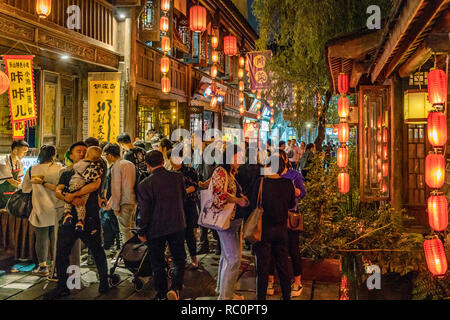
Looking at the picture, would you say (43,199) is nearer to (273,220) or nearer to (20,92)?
(20,92)

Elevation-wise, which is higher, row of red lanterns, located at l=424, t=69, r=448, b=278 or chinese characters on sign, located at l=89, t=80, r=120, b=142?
chinese characters on sign, located at l=89, t=80, r=120, b=142

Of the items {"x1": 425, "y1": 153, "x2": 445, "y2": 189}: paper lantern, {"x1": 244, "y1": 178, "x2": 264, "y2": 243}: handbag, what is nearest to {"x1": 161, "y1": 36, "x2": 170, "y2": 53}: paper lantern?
{"x1": 244, "y1": 178, "x2": 264, "y2": 243}: handbag

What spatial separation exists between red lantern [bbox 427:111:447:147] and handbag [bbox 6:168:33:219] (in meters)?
7.34

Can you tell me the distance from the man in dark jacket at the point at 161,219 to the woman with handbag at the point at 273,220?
1207 millimetres

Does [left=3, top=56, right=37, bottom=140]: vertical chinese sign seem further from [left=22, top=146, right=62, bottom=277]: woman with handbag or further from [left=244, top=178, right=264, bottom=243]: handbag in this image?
[left=244, top=178, right=264, bottom=243]: handbag

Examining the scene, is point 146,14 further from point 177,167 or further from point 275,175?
point 275,175

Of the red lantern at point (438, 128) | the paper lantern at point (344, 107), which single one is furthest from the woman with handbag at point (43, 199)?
the paper lantern at point (344, 107)

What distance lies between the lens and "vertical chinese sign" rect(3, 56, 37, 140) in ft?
29.2

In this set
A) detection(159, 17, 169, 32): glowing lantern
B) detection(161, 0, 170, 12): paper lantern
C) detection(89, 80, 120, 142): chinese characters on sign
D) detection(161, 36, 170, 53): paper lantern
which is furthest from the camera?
detection(161, 36, 170, 53): paper lantern

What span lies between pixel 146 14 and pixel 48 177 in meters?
9.70

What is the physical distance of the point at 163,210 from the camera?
614 cm

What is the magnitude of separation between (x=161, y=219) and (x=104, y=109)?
27.5ft

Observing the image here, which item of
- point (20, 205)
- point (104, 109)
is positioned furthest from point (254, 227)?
point (104, 109)

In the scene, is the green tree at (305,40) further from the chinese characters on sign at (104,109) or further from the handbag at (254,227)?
the handbag at (254,227)
